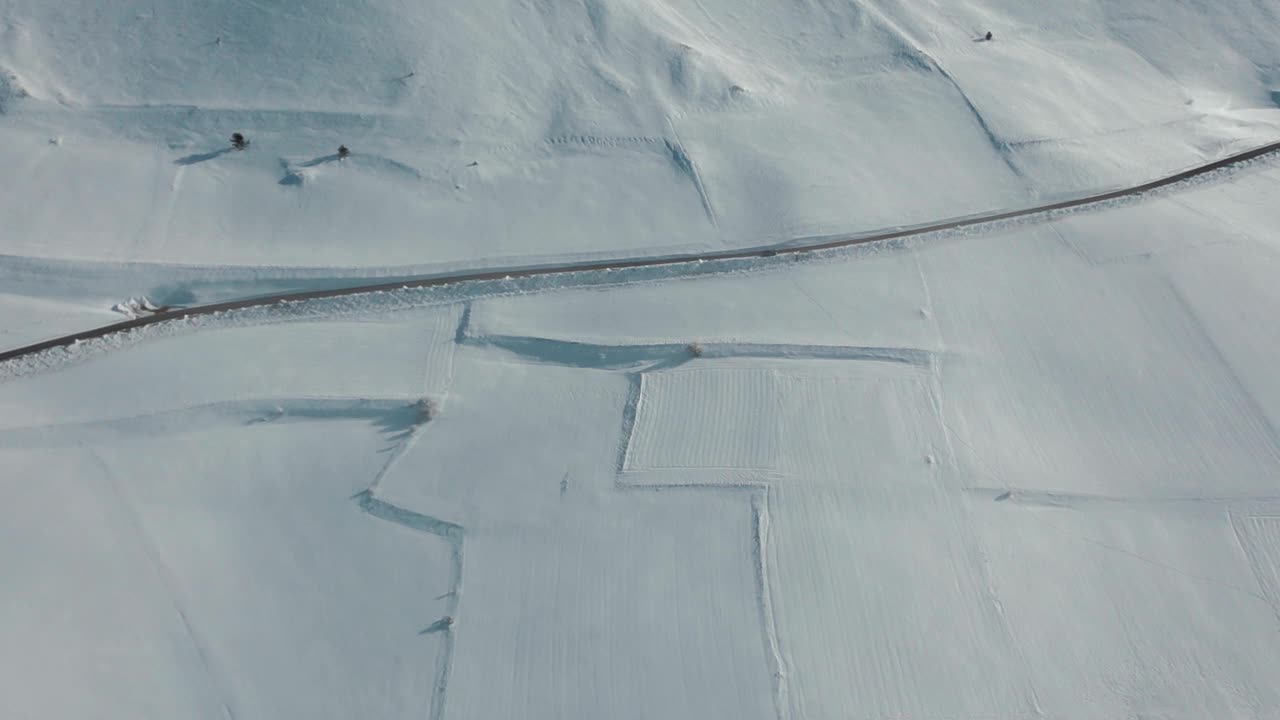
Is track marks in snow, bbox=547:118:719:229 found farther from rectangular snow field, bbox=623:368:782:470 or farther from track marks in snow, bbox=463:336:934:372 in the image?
rectangular snow field, bbox=623:368:782:470

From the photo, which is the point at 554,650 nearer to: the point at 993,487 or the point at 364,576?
the point at 364,576

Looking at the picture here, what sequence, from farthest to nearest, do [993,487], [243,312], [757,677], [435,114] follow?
[435,114] → [243,312] → [993,487] → [757,677]

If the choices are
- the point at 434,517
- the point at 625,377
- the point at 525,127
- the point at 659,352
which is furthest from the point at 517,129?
the point at 434,517

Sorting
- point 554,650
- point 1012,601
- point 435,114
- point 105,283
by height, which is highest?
point 435,114

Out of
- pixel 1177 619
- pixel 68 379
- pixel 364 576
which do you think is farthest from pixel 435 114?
pixel 1177 619

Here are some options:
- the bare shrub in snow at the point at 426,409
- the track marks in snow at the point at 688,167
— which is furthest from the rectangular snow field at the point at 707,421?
the track marks in snow at the point at 688,167

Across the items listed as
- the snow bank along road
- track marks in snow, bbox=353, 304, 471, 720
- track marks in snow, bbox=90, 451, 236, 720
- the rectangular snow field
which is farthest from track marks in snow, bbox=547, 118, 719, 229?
track marks in snow, bbox=90, 451, 236, 720
